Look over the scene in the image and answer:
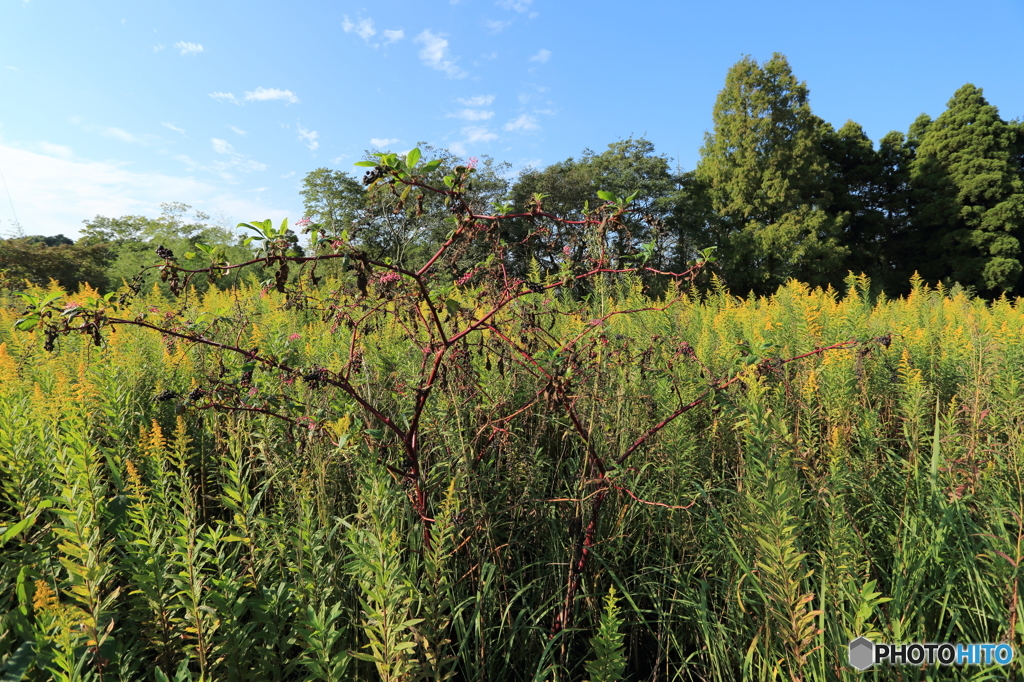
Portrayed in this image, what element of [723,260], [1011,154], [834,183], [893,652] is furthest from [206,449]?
[1011,154]

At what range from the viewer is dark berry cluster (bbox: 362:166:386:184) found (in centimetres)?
123

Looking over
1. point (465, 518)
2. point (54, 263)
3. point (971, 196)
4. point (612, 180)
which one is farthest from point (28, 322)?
point (971, 196)

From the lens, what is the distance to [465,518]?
64.5 inches

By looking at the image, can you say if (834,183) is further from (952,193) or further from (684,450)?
(684,450)

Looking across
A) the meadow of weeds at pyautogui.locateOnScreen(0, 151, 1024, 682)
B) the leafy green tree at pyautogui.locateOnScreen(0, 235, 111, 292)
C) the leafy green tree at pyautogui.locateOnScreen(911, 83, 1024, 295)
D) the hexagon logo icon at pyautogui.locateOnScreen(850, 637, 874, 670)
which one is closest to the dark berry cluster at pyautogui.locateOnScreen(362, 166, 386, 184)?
the meadow of weeds at pyautogui.locateOnScreen(0, 151, 1024, 682)

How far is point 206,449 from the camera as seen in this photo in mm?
Answer: 2311

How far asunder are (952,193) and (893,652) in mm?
29887

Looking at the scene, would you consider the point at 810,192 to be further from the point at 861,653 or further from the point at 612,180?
the point at 861,653

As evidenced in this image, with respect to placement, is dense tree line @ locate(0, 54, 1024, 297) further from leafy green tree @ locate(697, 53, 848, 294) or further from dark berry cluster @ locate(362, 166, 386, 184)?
dark berry cluster @ locate(362, 166, 386, 184)

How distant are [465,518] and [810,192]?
25005 mm

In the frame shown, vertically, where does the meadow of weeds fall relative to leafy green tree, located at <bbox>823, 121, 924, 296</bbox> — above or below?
below

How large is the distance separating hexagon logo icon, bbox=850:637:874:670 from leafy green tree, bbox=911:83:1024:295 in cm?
2706

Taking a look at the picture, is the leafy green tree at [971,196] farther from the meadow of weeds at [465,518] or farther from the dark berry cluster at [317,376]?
the dark berry cluster at [317,376]

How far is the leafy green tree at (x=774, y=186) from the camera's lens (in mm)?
19547
